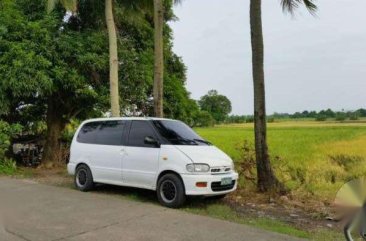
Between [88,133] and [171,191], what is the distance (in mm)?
3185

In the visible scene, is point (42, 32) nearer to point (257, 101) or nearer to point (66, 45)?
point (66, 45)

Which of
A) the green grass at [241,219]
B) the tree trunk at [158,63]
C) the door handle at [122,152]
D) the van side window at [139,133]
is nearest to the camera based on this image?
the green grass at [241,219]

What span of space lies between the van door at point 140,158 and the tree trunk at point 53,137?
8144mm

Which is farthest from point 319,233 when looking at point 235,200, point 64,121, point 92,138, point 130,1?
point 64,121

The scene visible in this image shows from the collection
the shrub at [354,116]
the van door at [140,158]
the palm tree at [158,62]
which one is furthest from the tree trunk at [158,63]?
the shrub at [354,116]

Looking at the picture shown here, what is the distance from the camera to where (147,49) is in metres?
19.1

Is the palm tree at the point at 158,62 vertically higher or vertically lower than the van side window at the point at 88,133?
higher

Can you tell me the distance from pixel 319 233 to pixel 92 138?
19.3ft

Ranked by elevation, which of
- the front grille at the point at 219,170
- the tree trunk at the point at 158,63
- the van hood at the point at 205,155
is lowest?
the front grille at the point at 219,170

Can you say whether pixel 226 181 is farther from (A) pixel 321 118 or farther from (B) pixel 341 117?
(A) pixel 321 118

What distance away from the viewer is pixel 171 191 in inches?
359

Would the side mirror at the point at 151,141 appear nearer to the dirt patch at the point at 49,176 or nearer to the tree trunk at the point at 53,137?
the dirt patch at the point at 49,176

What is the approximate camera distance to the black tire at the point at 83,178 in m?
10.9

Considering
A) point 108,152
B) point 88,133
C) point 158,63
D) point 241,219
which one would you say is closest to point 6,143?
point 88,133
